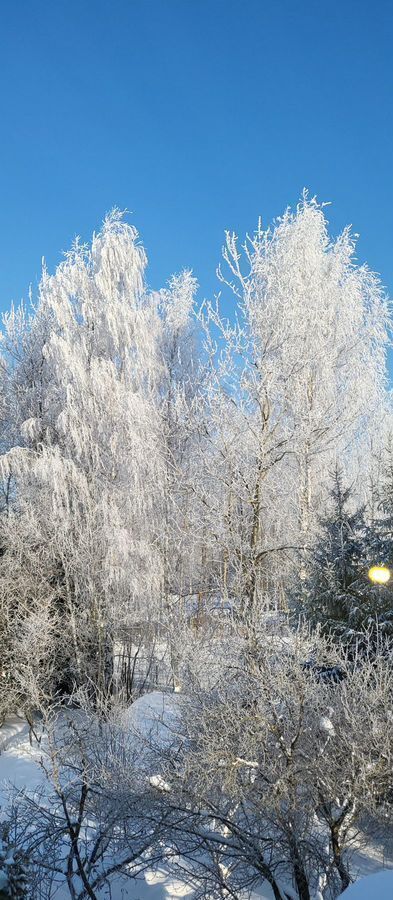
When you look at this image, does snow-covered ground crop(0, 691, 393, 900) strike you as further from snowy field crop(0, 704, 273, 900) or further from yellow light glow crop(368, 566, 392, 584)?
yellow light glow crop(368, 566, 392, 584)

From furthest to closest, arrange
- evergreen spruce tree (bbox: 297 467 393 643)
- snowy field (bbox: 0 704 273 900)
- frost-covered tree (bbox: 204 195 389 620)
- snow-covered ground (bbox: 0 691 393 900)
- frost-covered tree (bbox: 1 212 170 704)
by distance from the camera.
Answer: frost-covered tree (bbox: 1 212 170 704) < evergreen spruce tree (bbox: 297 467 393 643) < frost-covered tree (bbox: 204 195 389 620) < snowy field (bbox: 0 704 273 900) < snow-covered ground (bbox: 0 691 393 900)

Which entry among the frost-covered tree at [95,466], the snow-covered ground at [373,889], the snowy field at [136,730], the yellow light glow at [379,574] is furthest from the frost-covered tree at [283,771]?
the frost-covered tree at [95,466]

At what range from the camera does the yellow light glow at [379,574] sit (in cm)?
1106

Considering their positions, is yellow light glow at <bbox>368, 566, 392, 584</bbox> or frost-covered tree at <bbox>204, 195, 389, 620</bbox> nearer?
frost-covered tree at <bbox>204, 195, 389, 620</bbox>

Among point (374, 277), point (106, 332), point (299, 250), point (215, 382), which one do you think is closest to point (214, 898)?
point (215, 382)

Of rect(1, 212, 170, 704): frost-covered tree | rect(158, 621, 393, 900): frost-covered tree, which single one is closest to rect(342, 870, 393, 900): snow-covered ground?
rect(158, 621, 393, 900): frost-covered tree

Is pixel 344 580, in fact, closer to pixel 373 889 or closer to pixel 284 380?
pixel 284 380

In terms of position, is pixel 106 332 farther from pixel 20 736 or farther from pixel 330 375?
pixel 20 736

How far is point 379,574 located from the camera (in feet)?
36.6

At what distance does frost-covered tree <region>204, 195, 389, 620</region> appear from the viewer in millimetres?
9414

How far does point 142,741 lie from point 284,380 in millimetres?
5768

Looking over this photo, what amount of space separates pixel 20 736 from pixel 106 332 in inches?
379

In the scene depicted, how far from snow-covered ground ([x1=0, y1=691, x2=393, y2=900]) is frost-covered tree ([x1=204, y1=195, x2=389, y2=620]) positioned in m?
2.60

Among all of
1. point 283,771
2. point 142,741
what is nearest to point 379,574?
point 283,771
